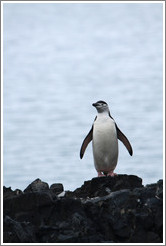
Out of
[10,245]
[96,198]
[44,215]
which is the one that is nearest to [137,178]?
[96,198]

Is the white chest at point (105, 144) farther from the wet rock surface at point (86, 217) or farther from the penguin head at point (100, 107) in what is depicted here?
the wet rock surface at point (86, 217)

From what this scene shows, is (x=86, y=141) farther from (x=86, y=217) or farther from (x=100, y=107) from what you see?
(x=86, y=217)

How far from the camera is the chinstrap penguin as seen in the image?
37.6 feet

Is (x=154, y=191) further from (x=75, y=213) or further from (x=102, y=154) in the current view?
(x=102, y=154)

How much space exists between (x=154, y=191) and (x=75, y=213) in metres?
1.00

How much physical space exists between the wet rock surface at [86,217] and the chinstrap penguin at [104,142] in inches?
67.4

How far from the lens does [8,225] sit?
9.10 metres

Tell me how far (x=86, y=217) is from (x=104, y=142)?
91.7 inches

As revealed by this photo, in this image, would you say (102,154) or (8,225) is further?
(102,154)

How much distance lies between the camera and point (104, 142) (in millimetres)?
11453

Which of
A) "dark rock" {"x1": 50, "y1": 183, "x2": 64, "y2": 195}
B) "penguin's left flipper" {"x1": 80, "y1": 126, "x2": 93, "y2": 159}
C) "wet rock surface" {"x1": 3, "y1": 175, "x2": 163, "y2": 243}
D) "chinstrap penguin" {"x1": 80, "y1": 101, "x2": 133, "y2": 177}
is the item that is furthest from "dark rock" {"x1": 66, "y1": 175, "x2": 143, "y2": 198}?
"penguin's left flipper" {"x1": 80, "y1": 126, "x2": 93, "y2": 159}

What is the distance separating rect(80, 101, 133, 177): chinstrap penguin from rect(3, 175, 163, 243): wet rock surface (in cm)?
171

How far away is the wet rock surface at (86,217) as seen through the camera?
29.2ft

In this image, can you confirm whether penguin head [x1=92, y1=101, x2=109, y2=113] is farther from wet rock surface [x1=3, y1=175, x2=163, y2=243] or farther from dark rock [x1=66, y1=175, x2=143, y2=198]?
wet rock surface [x1=3, y1=175, x2=163, y2=243]
